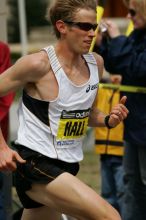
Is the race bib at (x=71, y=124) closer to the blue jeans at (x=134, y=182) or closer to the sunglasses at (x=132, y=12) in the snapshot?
the blue jeans at (x=134, y=182)

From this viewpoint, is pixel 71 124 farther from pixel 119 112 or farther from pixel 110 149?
pixel 110 149

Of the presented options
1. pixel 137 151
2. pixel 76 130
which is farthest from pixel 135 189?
pixel 76 130

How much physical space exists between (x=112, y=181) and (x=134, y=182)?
0.76 m

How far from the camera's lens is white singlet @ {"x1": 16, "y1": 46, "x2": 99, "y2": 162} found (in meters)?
4.73

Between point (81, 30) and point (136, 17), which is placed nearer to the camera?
point (81, 30)

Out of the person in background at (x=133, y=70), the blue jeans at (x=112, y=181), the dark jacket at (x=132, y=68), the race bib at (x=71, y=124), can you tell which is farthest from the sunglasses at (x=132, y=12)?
the blue jeans at (x=112, y=181)

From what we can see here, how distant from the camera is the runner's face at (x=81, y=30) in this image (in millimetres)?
4746

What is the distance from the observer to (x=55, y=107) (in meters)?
4.73

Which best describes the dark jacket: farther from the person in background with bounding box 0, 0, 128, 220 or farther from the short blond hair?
the short blond hair

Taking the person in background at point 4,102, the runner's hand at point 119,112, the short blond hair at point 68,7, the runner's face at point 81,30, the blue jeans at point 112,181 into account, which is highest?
the short blond hair at point 68,7

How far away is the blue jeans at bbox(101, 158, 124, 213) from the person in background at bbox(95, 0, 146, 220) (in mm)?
642

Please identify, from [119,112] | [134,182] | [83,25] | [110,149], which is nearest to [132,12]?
[83,25]

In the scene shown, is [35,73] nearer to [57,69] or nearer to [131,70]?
[57,69]

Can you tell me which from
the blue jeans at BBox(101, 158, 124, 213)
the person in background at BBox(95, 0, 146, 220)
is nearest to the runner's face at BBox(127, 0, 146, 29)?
the person in background at BBox(95, 0, 146, 220)
